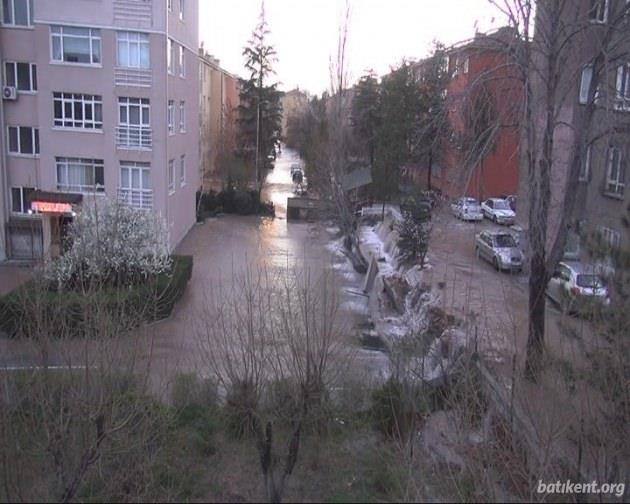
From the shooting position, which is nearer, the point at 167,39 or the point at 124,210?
the point at 124,210

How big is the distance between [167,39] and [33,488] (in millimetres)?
21149

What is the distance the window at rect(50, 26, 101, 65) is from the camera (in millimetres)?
23047

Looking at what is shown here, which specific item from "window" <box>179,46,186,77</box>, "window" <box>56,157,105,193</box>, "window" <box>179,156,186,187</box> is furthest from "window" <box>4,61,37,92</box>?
"window" <box>179,156,186,187</box>

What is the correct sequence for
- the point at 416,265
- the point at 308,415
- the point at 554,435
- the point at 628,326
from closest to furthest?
the point at 554,435 → the point at 628,326 → the point at 308,415 → the point at 416,265

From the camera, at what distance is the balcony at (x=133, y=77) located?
2364 centimetres

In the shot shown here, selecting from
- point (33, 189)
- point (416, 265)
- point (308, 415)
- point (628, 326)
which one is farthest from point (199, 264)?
point (628, 326)

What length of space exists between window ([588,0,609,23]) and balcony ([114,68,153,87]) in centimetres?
1717

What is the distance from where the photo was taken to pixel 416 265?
76.3 feet

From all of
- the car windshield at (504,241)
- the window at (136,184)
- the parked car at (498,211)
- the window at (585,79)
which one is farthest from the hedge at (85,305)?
the parked car at (498,211)

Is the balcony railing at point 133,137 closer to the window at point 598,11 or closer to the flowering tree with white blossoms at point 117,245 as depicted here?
the flowering tree with white blossoms at point 117,245

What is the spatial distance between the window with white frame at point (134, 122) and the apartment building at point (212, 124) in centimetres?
1752

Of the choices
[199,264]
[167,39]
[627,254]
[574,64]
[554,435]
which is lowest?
[199,264]

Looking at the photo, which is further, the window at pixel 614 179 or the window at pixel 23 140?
the window at pixel 23 140

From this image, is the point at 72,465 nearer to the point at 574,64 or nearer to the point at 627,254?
the point at 627,254
